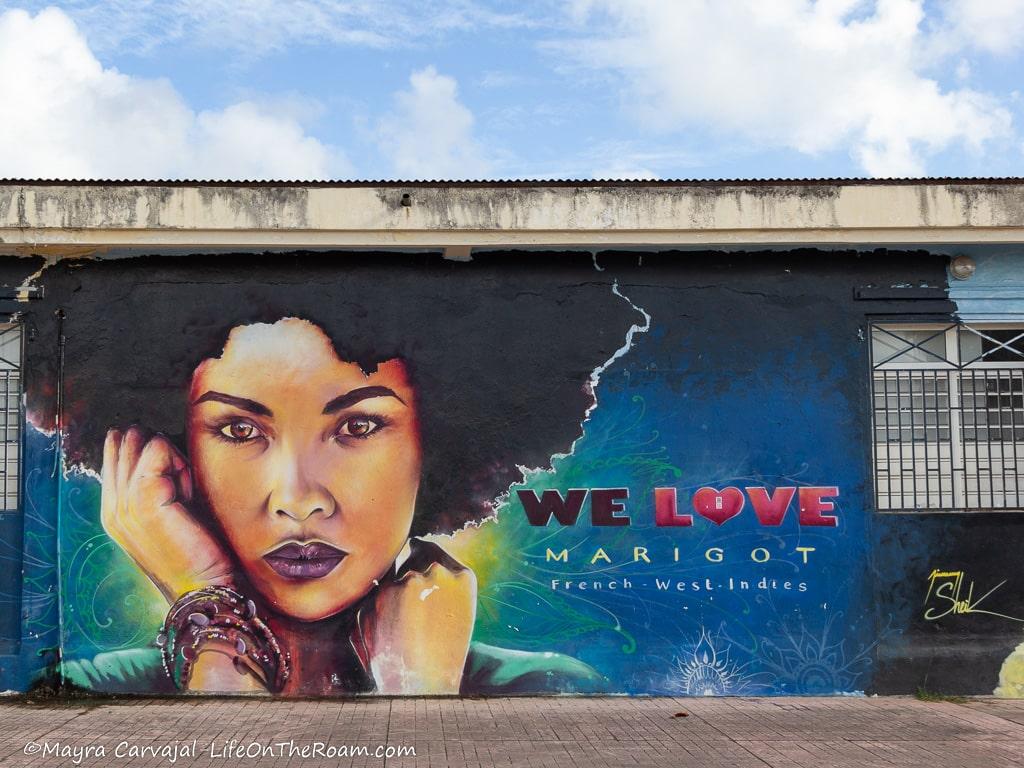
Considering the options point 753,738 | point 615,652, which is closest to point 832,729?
point 753,738

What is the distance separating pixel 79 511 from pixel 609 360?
4.18m

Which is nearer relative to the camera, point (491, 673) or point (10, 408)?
point (491, 673)

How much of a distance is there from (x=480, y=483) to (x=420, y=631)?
1196 mm

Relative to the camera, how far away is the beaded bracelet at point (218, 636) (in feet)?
26.5

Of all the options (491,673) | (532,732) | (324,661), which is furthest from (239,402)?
(532,732)

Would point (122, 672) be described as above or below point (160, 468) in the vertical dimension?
below

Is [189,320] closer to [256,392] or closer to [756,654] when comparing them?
[256,392]

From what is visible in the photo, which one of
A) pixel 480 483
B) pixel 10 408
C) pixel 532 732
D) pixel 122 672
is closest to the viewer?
pixel 532 732

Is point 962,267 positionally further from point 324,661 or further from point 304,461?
point 324,661

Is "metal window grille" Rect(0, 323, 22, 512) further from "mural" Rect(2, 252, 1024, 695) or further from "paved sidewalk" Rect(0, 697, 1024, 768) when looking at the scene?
"paved sidewalk" Rect(0, 697, 1024, 768)

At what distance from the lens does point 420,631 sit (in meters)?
8.06

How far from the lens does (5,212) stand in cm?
802
